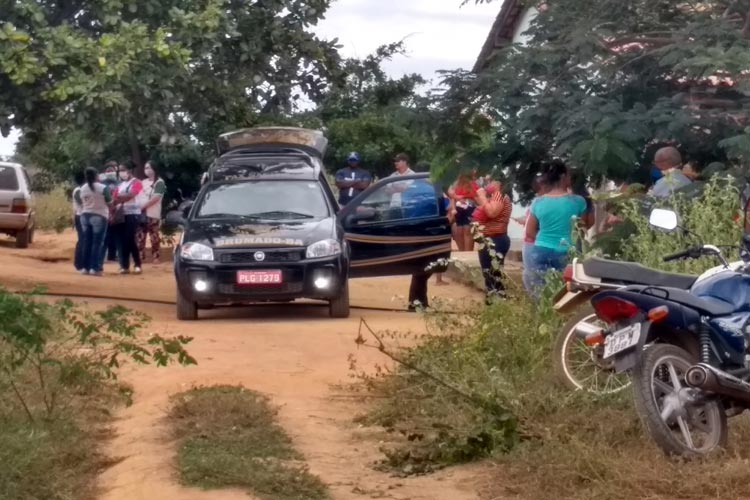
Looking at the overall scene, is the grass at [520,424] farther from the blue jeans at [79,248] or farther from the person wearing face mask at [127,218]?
the blue jeans at [79,248]

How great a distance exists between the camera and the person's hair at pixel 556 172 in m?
11.5

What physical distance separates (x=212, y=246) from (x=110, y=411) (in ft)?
17.4

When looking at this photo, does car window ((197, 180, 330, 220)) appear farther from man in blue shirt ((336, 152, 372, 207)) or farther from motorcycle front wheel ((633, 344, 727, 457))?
motorcycle front wheel ((633, 344, 727, 457))

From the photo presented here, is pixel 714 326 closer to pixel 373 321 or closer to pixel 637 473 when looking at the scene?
pixel 637 473

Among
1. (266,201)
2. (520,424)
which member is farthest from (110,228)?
(520,424)

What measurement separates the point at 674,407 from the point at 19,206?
2197 centimetres

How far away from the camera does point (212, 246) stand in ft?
48.9

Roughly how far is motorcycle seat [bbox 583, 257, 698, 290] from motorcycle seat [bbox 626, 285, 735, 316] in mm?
420

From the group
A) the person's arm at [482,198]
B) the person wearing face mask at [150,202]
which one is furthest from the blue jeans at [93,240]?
the person's arm at [482,198]

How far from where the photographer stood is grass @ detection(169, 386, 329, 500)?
23.5ft

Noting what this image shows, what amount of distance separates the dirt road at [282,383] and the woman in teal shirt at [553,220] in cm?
101

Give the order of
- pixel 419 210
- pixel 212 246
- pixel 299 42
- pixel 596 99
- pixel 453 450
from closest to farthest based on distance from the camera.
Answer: pixel 453 450 < pixel 596 99 < pixel 212 246 < pixel 419 210 < pixel 299 42

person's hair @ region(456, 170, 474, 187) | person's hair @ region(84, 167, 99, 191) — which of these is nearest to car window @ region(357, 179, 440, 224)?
person's hair @ region(456, 170, 474, 187)

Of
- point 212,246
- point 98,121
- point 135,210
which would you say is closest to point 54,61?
point 98,121
